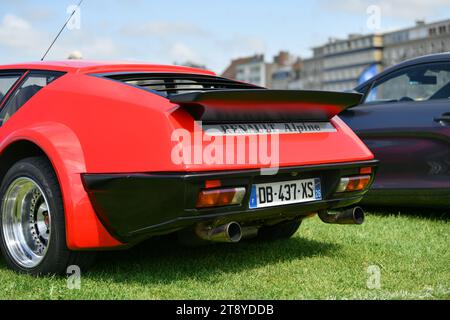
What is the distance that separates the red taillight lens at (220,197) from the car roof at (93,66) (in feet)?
3.81

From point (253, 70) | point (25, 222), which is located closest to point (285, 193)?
point (25, 222)

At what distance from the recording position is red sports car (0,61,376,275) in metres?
3.22

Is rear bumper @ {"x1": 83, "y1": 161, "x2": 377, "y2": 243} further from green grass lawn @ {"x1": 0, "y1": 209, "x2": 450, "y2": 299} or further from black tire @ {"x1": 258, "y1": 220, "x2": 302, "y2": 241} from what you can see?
black tire @ {"x1": 258, "y1": 220, "x2": 302, "y2": 241}

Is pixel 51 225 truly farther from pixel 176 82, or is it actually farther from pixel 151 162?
pixel 176 82

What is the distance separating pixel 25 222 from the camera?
3814mm

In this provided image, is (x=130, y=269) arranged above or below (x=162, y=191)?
below

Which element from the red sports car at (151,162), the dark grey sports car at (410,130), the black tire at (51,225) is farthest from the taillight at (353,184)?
the dark grey sports car at (410,130)

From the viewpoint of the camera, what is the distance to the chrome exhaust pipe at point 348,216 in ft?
13.1

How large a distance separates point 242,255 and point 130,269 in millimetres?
799

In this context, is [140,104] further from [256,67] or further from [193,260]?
[256,67]

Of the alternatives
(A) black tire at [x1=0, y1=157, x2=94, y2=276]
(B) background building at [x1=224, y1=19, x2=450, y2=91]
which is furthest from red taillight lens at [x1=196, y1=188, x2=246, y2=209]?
(B) background building at [x1=224, y1=19, x2=450, y2=91]

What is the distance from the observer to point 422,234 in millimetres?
4941

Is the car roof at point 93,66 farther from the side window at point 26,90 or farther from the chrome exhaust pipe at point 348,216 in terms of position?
the chrome exhaust pipe at point 348,216

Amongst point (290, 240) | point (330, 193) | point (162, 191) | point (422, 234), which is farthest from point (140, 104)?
point (422, 234)
